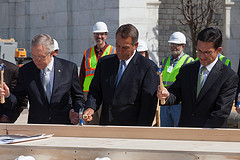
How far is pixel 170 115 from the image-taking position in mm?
7801

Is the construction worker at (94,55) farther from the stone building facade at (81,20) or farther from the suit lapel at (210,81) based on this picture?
the stone building facade at (81,20)

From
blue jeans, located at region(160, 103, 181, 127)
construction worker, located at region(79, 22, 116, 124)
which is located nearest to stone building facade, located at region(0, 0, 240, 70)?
construction worker, located at region(79, 22, 116, 124)

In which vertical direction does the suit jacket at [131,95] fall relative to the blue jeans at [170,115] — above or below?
above

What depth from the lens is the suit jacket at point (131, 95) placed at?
4922 millimetres

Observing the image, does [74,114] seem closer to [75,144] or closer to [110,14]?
[75,144]

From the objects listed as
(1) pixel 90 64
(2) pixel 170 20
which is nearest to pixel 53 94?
(1) pixel 90 64

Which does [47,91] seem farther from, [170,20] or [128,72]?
[170,20]

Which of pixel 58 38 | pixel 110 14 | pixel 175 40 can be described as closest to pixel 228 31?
pixel 110 14

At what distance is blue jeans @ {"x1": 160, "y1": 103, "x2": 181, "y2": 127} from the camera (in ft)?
25.2

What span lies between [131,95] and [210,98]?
2.33 ft

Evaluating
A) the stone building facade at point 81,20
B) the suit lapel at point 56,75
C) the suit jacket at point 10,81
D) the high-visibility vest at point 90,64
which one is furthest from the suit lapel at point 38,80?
the stone building facade at point 81,20

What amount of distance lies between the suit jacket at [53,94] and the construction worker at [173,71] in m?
2.59

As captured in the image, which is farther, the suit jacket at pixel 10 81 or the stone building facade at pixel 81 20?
the stone building facade at pixel 81 20

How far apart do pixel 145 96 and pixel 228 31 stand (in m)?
10.9
